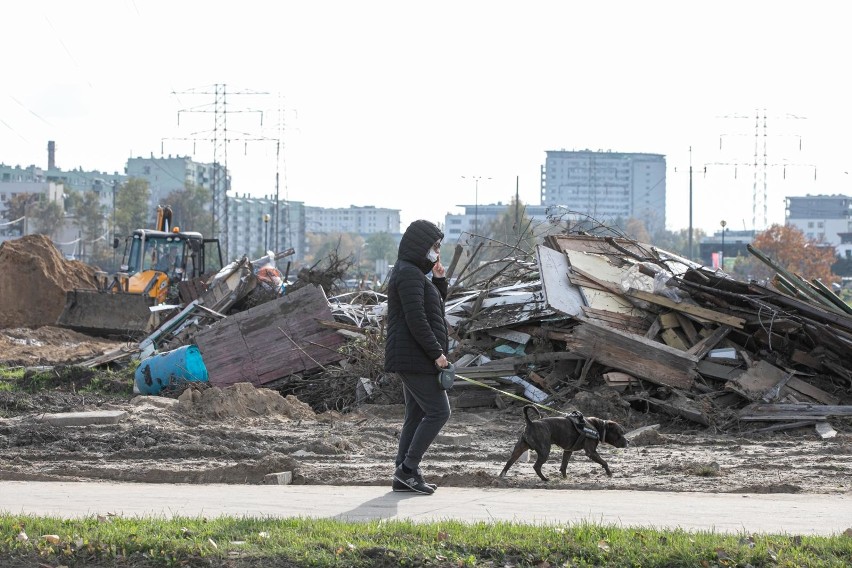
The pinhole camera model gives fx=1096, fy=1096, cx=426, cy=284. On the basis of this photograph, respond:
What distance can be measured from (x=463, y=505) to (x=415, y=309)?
5.00ft

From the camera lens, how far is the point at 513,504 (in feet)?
27.1

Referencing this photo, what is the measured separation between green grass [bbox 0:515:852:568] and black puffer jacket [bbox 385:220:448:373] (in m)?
1.61

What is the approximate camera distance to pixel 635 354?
14.1m

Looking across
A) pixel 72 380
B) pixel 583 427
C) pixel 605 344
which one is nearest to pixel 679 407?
pixel 605 344

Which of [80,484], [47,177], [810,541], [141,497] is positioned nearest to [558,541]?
[810,541]

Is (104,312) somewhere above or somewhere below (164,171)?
below

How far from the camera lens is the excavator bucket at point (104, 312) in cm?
2811

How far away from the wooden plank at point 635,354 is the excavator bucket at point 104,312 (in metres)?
16.3

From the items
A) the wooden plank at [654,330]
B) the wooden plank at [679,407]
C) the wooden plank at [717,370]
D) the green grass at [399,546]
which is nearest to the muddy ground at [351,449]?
the wooden plank at [679,407]

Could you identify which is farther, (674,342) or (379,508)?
(674,342)

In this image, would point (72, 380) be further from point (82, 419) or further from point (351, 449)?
point (351, 449)

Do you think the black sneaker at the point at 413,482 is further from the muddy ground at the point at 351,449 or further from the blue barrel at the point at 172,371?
the blue barrel at the point at 172,371

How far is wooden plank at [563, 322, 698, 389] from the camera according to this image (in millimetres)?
13930

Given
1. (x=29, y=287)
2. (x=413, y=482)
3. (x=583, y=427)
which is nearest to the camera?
(x=413, y=482)
